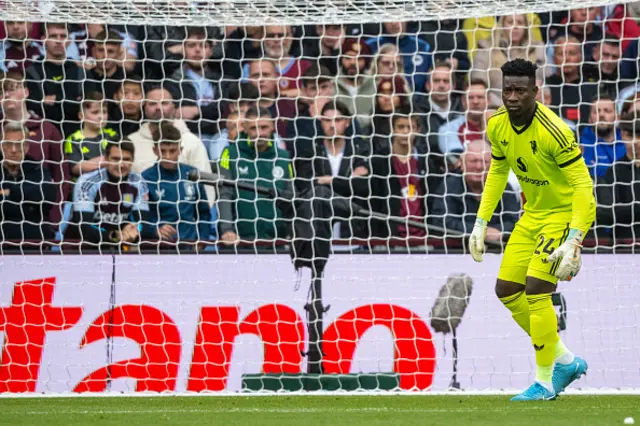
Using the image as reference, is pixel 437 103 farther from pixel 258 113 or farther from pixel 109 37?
pixel 109 37

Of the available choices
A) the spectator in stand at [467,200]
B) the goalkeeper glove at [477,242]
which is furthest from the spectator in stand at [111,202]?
the goalkeeper glove at [477,242]

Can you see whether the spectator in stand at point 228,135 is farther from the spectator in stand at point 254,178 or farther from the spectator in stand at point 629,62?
the spectator in stand at point 629,62

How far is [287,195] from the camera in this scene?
30.3 ft

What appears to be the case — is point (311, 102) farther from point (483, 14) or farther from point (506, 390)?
point (506, 390)

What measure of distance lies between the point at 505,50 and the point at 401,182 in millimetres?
2083

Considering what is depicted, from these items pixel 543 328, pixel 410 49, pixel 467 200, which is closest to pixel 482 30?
pixel 410 49

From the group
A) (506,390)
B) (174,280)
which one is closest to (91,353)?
(174,280)

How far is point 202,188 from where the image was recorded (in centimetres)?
973

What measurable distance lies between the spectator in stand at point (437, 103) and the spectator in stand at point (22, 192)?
11.4ft

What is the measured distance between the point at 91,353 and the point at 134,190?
159 cm

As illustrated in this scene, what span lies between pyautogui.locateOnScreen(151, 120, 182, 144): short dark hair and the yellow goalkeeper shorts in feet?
13.0

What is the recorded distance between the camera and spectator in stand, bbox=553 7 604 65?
35.2 feet

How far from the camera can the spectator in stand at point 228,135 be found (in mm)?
9932

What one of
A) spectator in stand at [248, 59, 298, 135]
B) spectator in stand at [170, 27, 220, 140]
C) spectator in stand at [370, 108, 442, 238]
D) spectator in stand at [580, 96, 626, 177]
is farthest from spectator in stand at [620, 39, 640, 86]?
spectator in stand at [170, 27, 220, 140]
